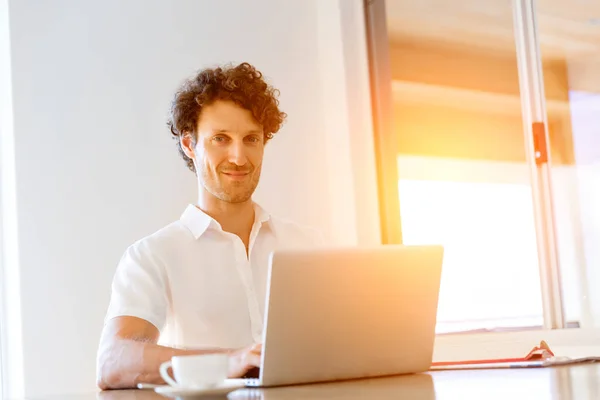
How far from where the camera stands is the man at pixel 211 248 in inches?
95.0

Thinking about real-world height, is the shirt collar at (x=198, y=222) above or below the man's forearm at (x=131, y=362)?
above

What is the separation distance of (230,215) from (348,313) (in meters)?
1.15

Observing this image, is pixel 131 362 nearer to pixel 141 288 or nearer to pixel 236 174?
pixel 141 288

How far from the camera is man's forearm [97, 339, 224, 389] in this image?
203 cm

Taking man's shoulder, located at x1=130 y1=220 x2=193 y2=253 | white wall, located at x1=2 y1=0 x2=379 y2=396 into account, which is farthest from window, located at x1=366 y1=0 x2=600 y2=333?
man's shoulder, located at x1=130 y1=220 x2=193 y2=253

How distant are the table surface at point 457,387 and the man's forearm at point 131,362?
247mm

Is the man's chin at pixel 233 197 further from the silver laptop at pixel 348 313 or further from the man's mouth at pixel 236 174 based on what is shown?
the silver laptop at pixel 348 313

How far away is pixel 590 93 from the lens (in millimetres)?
3506

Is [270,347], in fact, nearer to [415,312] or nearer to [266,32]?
[415,312]

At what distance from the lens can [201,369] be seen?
1.35 metres

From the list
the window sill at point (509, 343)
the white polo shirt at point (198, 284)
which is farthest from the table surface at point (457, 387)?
the window sill at point (509, 343)

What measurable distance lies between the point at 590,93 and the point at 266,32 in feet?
4.71

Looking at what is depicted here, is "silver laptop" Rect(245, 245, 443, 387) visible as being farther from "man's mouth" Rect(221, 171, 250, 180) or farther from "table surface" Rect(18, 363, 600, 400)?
"man's mouth" Rect(221, 171, 250, 180)

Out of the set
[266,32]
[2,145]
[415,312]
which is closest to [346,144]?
[266,32]
